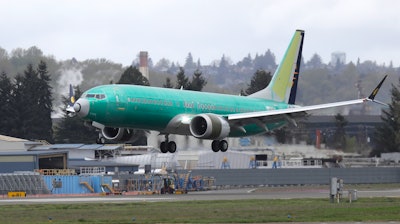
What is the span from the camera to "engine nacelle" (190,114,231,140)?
71.6 metres

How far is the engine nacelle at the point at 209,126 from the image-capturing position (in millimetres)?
71569

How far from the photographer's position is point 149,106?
227 ft

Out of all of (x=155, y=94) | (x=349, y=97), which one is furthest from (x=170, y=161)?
(x=349, y=97)

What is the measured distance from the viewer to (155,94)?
70.6 metres

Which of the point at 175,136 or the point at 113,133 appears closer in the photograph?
the point at 113,133

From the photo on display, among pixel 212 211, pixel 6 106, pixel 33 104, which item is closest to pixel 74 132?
pixel 33 104

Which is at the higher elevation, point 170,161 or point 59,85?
point 59,85

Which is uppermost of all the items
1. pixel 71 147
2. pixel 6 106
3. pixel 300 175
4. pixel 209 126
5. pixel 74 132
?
pixel 6 106

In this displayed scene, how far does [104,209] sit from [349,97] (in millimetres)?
133986

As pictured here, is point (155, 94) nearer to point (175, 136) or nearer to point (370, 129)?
point (175, 136)

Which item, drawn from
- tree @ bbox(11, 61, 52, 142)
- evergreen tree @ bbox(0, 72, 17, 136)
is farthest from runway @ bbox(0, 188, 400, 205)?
evergreen tree @ bbox(0, 72, 17, 136)

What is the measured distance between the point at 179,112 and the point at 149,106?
329cm

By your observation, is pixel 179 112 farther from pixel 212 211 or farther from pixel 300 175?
pixel 300 175

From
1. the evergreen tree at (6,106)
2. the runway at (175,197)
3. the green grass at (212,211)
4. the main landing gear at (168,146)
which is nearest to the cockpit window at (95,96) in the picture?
the runway at (175,197)
